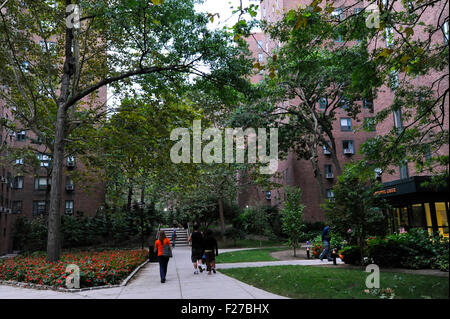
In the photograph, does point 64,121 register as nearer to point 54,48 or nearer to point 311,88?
point 54,48

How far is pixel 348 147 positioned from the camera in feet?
122

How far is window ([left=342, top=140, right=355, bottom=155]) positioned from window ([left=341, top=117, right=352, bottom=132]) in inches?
53.4

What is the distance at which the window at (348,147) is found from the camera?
1457 inches

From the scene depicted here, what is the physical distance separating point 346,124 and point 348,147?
2.59 m

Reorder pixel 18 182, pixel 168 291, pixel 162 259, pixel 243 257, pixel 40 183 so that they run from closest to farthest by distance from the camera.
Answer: pixel 168 291, pixel 162 259, pixel 243 257, pixel 18 182, pixel 40 183

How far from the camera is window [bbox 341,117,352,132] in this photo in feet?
123

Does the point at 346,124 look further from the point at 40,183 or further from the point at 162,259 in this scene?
the point at 40,183

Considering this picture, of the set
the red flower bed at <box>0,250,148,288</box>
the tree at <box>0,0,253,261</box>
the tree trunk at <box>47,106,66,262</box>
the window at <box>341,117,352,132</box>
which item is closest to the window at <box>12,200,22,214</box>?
the tree at <box>0,0,253,261</box>

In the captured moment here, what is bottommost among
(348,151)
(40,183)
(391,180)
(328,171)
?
(391,180)

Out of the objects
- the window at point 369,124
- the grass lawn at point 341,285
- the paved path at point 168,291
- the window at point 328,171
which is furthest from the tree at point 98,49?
the window at point 328,171

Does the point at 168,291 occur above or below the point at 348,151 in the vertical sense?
below

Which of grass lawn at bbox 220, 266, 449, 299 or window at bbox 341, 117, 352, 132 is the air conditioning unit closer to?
window at bbox 341, 117, 352, 132

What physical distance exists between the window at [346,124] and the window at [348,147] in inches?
53.4

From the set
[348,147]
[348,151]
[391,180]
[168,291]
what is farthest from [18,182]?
[348,147]
